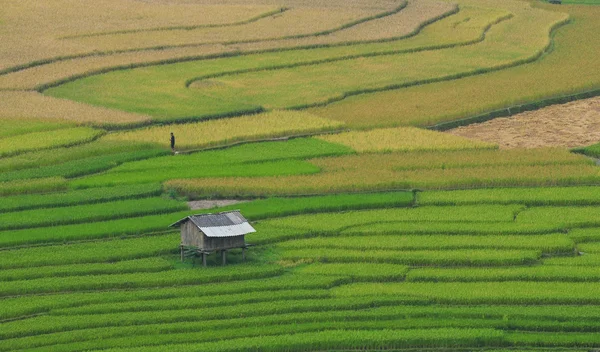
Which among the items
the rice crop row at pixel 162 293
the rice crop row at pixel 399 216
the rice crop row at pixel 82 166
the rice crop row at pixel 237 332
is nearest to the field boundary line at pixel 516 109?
the rice crop row at pixel 399 216

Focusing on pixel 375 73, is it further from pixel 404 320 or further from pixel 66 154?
pixel 404 320

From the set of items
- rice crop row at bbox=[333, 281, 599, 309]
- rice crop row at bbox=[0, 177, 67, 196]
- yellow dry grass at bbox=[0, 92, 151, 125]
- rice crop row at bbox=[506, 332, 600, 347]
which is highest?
yellow dry grass at bbox=[0, 92, 151, 125]

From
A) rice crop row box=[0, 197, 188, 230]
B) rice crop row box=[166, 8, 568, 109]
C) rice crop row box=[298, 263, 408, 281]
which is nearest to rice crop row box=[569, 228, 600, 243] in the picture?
rice crop row box=[298, 263, 408, 281]

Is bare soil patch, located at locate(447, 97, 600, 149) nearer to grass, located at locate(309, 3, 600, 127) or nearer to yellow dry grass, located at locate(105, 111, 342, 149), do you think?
grass, located at locate(309, 3, 600, 127)

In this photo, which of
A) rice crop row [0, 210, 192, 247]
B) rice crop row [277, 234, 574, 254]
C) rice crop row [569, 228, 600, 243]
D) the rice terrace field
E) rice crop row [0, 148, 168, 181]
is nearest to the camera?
the rice terrace field

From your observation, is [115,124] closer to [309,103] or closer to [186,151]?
[186,151]

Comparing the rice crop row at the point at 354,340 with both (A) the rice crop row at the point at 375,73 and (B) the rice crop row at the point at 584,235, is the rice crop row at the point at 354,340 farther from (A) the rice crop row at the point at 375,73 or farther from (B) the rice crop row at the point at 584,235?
(A) the rice crop row at the point at 375,73
